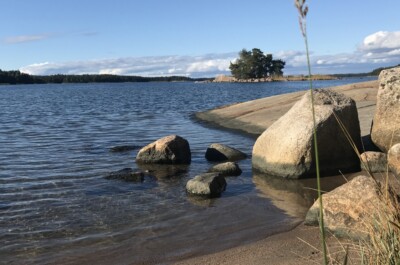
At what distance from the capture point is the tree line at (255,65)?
12694cm

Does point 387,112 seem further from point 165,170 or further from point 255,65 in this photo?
point 255,65

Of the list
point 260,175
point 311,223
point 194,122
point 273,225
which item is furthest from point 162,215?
point 194,122

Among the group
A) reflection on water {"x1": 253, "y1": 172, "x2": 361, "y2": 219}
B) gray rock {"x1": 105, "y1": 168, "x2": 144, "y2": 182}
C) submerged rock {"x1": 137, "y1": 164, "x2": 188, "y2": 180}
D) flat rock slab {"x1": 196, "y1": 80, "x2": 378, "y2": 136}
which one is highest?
flat rock slab {"x1": 196, "y1": 80, "x2": 378, "y2": 136}

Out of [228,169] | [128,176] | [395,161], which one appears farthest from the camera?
[228,169]

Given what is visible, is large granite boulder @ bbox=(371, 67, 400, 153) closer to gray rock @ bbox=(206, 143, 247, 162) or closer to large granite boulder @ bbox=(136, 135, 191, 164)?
gray rock @ bbox=(206, 143, 247, 162)

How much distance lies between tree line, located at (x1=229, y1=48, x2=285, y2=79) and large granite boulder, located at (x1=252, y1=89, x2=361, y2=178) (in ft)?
380

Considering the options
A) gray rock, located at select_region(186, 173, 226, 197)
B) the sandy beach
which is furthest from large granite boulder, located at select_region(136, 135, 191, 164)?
the sandy beach

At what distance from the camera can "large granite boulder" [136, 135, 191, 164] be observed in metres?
13.1

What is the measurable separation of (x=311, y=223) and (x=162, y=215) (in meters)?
2.58

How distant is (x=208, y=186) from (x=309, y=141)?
2619 mm

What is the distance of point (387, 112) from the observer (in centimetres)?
1130

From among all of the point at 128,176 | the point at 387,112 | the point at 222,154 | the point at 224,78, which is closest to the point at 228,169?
the point at 222,154

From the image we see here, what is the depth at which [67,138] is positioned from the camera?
64.6 feet

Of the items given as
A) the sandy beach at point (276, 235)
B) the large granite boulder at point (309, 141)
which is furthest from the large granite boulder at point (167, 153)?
the sandy beach at point (276, 235)
